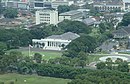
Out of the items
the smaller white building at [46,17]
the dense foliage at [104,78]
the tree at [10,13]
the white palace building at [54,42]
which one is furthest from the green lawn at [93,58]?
the tree at [10,13]

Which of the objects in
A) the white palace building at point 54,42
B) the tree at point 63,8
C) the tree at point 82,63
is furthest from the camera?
the tree at point 63,8

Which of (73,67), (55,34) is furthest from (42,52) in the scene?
(73,67)

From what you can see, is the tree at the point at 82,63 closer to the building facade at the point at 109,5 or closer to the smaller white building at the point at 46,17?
the smaller white building at the point at 46,17

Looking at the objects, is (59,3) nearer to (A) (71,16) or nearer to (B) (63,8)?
(B) (63,8)

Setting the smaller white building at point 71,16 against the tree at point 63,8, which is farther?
the tree at point 63,8

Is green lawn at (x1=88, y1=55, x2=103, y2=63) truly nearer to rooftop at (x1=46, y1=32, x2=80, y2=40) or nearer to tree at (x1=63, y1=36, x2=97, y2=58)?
tree at (x1=63, y1=36, x2=97, y2=58)

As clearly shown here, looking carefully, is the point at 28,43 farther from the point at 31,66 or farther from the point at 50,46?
the point at 31,66
